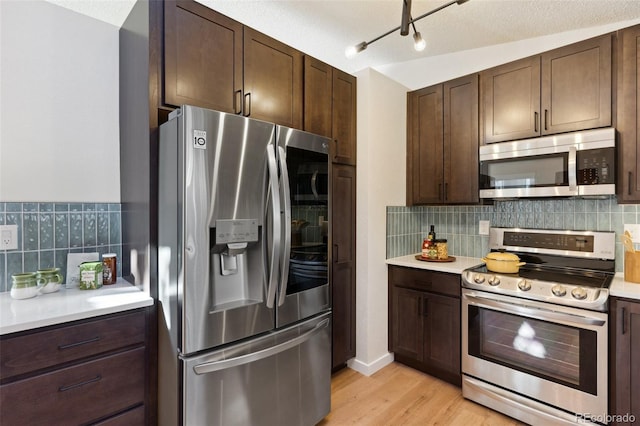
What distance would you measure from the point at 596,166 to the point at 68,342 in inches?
118

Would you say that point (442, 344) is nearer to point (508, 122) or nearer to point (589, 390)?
point (589, 390)

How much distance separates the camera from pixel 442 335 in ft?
8.25

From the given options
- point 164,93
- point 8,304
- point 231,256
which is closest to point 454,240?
point 231,256

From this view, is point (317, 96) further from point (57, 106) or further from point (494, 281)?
point (494, 281)

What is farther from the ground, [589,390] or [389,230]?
[389,230]

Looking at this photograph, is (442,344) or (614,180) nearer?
(614,180)

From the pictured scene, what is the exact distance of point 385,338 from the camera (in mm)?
2836

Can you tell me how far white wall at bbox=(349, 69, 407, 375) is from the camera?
8.70ft

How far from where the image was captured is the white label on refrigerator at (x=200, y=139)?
144 cm

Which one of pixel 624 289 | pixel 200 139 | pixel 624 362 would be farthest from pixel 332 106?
pixel 624 362

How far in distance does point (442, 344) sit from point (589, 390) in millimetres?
889

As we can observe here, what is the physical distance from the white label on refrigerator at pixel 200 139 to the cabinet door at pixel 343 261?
121 cm

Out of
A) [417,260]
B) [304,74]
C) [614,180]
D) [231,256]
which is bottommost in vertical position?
[417,260]

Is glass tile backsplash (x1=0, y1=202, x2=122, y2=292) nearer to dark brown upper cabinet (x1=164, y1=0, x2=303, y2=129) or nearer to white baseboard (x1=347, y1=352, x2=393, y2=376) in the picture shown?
dark brown upper cabinet (x1=164, y1=0, x2=303, y2=129)
